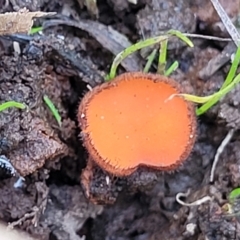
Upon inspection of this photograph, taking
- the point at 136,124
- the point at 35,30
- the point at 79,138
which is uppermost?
the point at 35,30

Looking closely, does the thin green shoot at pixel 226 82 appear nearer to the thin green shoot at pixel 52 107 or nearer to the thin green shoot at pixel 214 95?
the thin green shoot at pixel 214 95

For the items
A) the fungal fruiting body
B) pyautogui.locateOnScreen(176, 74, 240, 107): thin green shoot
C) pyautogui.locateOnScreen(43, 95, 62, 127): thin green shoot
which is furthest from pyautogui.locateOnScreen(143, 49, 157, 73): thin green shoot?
pyautogui.locateOnScreen(43, 95, 62, 127): thin green shoot

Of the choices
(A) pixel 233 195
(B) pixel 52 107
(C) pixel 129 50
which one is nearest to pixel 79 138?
(B) pixel 52 107

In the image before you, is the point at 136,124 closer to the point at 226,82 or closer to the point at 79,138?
the point at 79,138

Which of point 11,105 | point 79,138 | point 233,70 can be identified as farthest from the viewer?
point 79,138

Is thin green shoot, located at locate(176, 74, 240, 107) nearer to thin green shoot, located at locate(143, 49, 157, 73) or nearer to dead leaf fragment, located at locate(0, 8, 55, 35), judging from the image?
thin green shoot, located at locate(143, 49, 157, 73)

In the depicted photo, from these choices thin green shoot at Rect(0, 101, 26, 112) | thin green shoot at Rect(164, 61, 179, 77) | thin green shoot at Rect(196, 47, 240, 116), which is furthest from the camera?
thin green shoot at Rect(164, 61, 179, 77)
